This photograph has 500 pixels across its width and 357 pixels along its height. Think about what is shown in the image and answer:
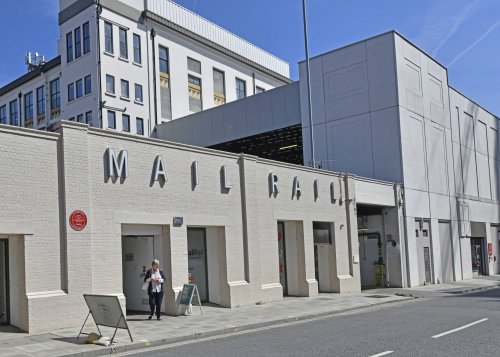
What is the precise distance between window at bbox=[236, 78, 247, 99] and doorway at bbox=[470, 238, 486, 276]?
64.9ft

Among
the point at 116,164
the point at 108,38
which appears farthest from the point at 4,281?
the point at 108,38

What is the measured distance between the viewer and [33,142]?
14.1 metres

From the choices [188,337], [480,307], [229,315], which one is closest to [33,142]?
[188,337]

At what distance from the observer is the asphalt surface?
34.8ft

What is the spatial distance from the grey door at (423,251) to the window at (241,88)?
63.2 ft

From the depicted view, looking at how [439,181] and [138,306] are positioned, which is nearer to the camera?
[138,306]

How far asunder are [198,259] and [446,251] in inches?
749

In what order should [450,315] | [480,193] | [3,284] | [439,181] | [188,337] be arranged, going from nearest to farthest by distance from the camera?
[188,337] → [3,284] → [450,315] → [439,181] → [480,193]

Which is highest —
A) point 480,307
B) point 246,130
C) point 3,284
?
point 246,130

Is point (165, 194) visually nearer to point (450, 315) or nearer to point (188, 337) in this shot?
point (188, 337)

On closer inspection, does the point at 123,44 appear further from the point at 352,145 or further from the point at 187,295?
the point at 187,295

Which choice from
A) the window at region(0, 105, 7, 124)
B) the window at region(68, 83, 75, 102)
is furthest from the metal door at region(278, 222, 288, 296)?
the window at region(0, 105, 7, 124)

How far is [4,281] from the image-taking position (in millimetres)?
14539

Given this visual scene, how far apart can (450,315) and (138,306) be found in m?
9.15
